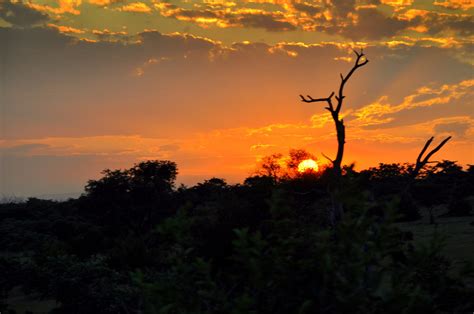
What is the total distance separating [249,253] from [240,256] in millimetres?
85

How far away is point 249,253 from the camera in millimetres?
4812

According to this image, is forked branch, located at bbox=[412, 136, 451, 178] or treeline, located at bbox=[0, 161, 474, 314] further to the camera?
forked branch, located at bbox=[412, 136, 451, 178]

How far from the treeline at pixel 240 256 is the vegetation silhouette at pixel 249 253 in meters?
0.02

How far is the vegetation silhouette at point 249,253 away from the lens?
15.1 feet

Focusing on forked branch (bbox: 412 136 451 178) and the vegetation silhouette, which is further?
forked branch (bbox: 412 136 451 178)

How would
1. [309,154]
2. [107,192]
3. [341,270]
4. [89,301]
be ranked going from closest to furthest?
[341,270]
[89,301]
[107,192]
[309,154]

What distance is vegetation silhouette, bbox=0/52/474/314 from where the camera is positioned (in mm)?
4590

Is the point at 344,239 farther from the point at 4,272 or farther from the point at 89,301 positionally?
the point at 4,272

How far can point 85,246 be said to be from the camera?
40031mm

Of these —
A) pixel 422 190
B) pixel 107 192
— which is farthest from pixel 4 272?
pixel 422 190

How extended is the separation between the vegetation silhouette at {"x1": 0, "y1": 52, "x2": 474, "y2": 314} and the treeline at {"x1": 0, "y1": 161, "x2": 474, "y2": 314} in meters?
0.02

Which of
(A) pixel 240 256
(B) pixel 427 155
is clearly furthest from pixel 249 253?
(B) pixel 427 155

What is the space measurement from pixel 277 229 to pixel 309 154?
7503 centimetres

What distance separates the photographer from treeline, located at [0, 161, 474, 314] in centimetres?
457
